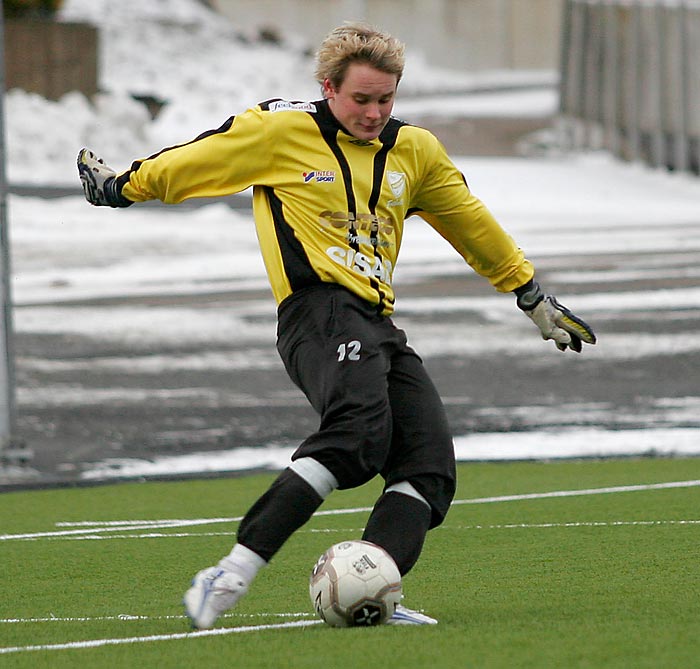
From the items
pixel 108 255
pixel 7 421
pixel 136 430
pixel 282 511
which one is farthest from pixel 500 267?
pixel 108 255

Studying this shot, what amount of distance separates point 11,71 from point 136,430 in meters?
17.1

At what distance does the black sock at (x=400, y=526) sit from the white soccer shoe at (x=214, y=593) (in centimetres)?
53

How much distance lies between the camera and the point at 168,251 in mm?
19469

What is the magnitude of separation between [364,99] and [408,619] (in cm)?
163

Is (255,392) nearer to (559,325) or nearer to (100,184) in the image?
(559,325)

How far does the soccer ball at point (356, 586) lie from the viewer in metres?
5.29

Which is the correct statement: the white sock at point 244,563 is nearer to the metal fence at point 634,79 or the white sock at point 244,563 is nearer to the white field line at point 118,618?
the white field line at point 118,618

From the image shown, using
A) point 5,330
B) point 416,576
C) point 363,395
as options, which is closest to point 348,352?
point 363,395

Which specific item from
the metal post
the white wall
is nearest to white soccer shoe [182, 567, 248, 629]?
the metal post

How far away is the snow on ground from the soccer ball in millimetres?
5222

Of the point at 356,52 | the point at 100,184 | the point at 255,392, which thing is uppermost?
the point at 356,52

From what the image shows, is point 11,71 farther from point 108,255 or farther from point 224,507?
point 224,507

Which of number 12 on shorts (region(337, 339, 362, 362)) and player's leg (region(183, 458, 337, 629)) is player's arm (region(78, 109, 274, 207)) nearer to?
number 12 on shorts (region(337, 339, 362, 362))

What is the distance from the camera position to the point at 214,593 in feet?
17.0
